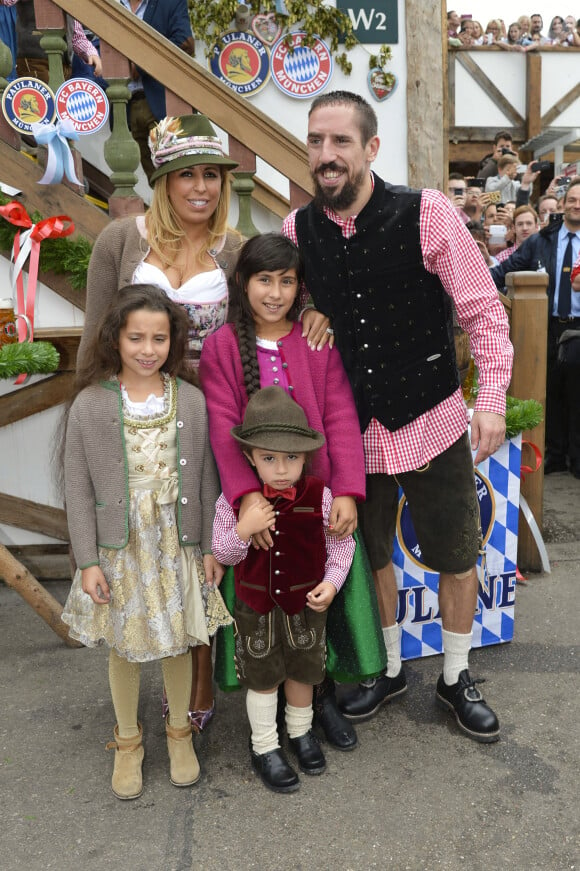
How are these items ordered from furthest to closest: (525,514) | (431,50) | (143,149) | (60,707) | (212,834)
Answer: (431,50)
(143,149)
(525,514)
(60,707)
(212,834)

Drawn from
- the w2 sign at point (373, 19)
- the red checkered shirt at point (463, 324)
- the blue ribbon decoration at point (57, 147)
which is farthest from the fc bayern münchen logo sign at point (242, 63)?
the red checkered shirt at point (463, 324)

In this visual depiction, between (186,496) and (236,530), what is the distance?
0.19 metres

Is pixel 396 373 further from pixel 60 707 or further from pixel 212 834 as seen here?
pixel 60 707

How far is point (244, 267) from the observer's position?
8.00 ft

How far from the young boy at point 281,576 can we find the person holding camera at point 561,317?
378 centimetres

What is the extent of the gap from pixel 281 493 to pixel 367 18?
14.3 ft

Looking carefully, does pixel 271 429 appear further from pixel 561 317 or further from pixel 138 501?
pixel 561 317

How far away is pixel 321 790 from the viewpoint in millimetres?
2455

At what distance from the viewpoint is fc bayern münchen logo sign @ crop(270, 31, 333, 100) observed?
222 inches

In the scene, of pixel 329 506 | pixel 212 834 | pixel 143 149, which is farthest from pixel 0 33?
pixel 212 834

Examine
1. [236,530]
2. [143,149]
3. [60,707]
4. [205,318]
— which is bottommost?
[60,707]

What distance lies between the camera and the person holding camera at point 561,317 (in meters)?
5.72

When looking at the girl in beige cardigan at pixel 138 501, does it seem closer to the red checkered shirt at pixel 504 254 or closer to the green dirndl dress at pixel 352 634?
the green dirndl dress at pixel 352 634

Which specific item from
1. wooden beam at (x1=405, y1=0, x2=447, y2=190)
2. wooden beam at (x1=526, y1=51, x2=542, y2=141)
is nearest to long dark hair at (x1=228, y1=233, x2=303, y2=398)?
wooden beam at (x1=405, y1=0, x2=447, y2=190)
